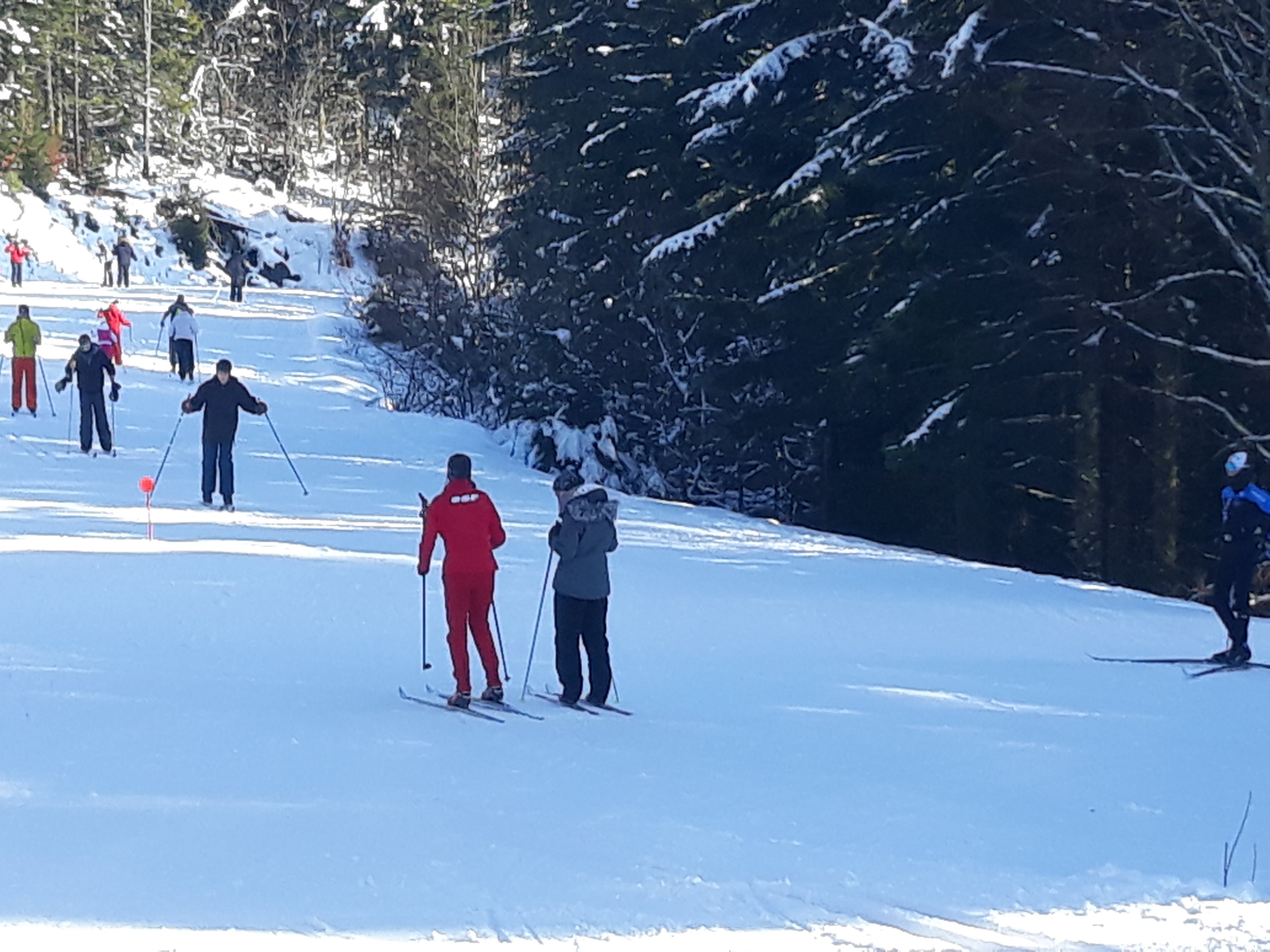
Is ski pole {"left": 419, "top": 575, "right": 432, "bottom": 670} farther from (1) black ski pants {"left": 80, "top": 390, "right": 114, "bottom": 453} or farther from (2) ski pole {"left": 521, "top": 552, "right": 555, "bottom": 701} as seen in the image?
(1) black ski pants {"left": 80, "top": 390, "right": 114, "bottom": 453}

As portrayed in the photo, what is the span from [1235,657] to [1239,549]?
2.87ft

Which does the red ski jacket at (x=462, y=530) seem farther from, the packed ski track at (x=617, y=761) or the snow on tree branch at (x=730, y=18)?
the snow on tree branch at (x=730, y=18)

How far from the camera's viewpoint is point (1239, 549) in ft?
39.3

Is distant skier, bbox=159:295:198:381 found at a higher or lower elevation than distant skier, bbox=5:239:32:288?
lower

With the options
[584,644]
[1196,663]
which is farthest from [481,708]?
[1196,663]

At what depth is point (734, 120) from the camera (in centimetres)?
2362

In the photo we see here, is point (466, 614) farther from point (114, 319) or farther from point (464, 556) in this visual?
point (114, 319)

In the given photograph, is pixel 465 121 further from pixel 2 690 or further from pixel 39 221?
pixel 2 690

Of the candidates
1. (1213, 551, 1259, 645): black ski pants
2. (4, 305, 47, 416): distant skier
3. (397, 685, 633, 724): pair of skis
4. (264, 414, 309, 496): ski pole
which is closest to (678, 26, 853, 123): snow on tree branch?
(264, 414, 309, 496): ski pole

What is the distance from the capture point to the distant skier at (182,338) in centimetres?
3030

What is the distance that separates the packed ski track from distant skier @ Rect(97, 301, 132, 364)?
12634 mm

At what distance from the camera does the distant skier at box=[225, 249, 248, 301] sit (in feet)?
159

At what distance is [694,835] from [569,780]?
1057mm

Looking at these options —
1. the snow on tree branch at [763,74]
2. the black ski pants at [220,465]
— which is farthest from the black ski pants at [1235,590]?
the snow on tree branch at [763,74]
